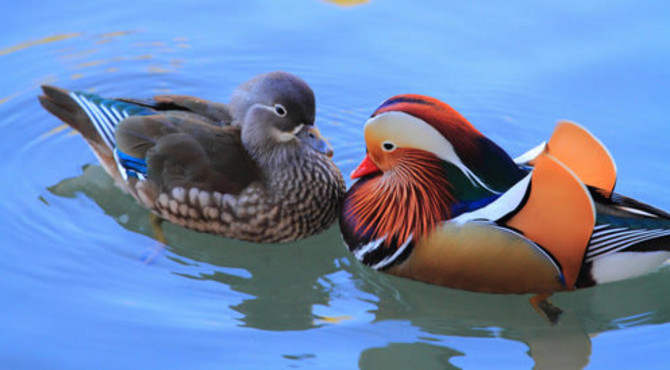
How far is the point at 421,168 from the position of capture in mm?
3748

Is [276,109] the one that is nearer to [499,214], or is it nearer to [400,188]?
[400,188]

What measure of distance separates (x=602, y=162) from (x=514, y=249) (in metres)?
0.51

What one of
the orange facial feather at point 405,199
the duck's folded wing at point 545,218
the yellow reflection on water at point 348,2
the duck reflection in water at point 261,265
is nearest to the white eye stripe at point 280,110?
the orange facial feather at point 405,199

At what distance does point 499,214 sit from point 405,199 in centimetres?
44

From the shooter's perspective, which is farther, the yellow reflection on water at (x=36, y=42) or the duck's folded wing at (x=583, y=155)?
the yellow reflection on water at (x=36, y=42)

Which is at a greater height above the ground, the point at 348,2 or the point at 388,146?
the point at 348,2

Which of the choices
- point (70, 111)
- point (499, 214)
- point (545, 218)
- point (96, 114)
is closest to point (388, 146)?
point (499, 214)

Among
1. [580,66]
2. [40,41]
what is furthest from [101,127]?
[580,66]

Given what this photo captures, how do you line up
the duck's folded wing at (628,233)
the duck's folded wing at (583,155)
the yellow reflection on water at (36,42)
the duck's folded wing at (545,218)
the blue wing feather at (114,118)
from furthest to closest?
1. the yellow reflection on water at (36,42)
2. the blue wing feather at (114,118)
3. the duck's folded wing at (583,155)
4. the duck's folded wing at (628,233)
5. the duck's folded wing at (545,218)

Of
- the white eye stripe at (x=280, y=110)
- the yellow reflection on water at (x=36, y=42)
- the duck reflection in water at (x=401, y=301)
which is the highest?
the yellow reflection on water at (x=36, y=42)

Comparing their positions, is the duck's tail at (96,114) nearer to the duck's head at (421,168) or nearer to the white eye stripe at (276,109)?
the white eye stripe at (276,109)

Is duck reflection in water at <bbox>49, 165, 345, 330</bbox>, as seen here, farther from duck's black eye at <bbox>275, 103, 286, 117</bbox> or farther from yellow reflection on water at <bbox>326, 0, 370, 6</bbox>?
yellow reflection on water at <bbox>326, 0, 370, 6</bbox>

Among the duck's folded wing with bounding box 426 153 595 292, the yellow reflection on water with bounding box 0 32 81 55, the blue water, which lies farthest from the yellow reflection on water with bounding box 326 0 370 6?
the duck's folded wing with bounding box 426 153 595 292

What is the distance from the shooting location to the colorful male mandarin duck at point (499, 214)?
3.48 metres
